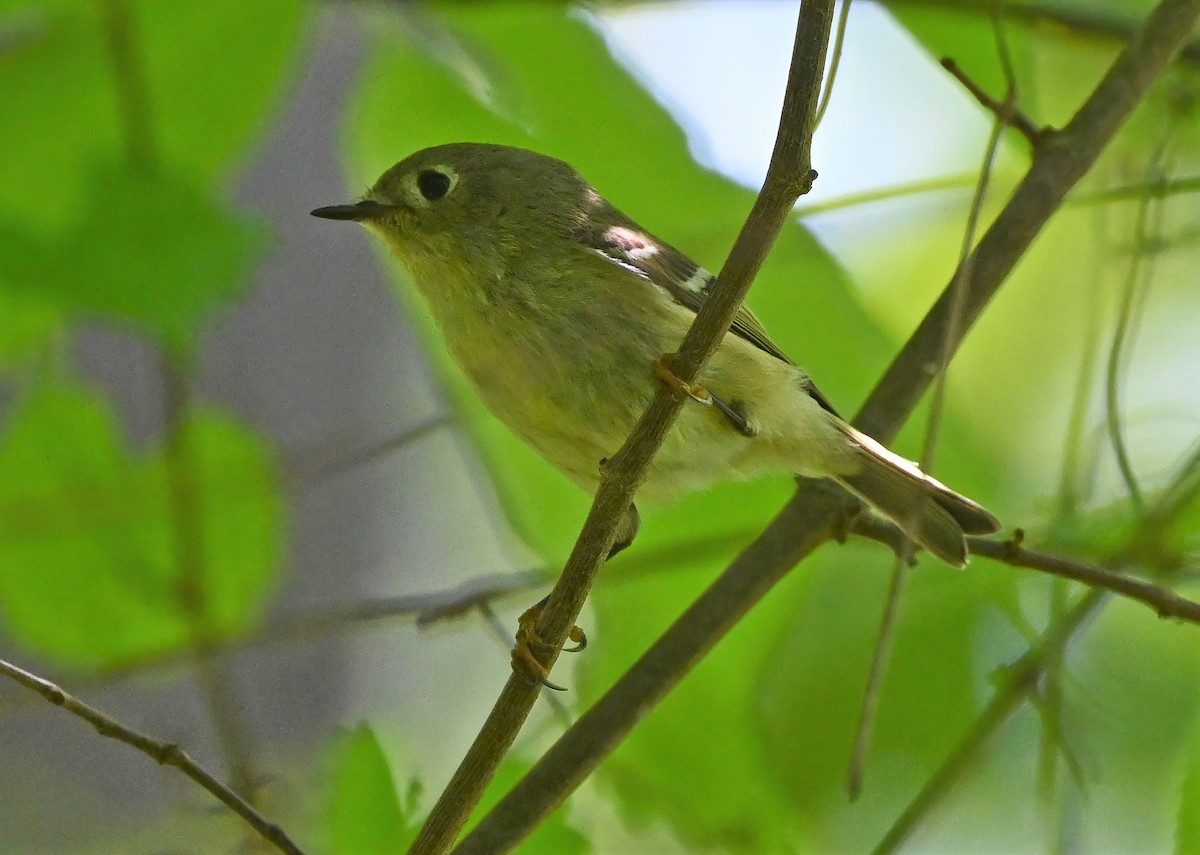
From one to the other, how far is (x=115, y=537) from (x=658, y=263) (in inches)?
30.3

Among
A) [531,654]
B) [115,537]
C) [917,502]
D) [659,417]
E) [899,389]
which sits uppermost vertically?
[899,389]

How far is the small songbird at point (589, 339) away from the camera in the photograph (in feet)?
4.55

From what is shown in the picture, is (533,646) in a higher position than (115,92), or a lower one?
lower

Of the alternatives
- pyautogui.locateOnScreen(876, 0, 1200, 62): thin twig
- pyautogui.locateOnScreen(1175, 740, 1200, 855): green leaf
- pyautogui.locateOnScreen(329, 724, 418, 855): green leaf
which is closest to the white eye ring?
pyautogui.locateOnScreen(329, 724, 418, 855): green leaf

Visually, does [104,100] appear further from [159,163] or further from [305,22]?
[305,22]

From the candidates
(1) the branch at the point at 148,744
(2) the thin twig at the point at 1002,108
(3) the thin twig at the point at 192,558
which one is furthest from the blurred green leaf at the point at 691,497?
(1) the branch at the point at 148,744

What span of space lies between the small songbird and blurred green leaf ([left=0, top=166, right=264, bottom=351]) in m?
0.33

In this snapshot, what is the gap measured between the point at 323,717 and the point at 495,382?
0.57m

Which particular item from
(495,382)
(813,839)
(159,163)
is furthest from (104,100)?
(813,839)

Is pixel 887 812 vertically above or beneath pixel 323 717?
above

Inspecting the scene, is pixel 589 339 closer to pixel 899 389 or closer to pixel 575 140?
pixel 575 140

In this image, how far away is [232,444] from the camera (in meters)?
1.52

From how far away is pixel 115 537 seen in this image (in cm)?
147

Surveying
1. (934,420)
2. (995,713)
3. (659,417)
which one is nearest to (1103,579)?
(934,420)
